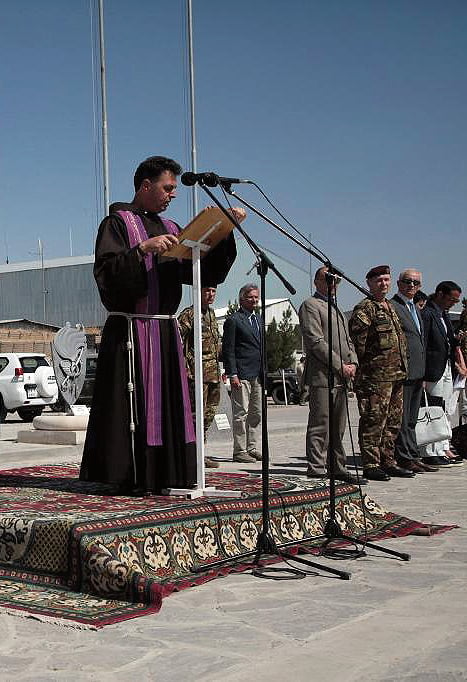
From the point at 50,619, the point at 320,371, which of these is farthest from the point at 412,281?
the point at 50,619

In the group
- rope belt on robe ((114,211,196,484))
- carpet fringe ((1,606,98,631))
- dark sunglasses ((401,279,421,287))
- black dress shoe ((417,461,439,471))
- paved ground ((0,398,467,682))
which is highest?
dark sunglasses ((401,279,421,287))

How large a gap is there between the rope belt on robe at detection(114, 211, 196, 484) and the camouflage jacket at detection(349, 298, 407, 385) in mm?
3819

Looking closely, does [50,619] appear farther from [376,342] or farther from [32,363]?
[32,363]

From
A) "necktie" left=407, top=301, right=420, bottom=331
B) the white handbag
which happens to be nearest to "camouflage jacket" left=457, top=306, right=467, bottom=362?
the white handbag

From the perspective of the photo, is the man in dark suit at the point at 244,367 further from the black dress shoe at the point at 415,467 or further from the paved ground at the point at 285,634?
the paved ground at the point at 285,634

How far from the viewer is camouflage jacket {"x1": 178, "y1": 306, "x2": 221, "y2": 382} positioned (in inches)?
403

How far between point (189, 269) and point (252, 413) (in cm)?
587

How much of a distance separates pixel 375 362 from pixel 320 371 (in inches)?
32.1

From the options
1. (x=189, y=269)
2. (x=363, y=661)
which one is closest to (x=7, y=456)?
(x=189, y=269)

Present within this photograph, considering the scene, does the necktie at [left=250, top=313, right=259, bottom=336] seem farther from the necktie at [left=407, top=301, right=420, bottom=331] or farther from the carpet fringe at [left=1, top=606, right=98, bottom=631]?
the carpet fringe at [left=1, top=606, right=98, bottom=631]

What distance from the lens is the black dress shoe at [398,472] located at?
10.1 metres

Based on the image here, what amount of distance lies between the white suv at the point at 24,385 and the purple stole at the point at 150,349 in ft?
58.1

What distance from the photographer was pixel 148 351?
6.26 meters

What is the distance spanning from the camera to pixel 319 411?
935 cm
